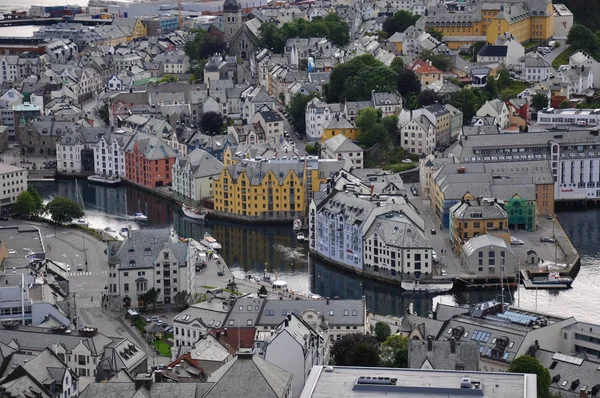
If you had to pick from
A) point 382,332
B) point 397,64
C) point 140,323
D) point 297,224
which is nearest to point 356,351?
point 382,332

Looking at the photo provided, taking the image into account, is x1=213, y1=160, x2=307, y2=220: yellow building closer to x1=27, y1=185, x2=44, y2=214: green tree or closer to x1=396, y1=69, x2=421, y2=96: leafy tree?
x1=27, y1=185, x2=44, y2=214: green tree

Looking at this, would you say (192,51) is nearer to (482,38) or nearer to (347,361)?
(482,38)

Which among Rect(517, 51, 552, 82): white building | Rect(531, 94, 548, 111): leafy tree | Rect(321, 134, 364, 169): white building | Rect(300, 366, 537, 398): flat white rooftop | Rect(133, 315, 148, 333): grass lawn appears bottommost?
Rect(133, 315, 148, 333): grass lawn

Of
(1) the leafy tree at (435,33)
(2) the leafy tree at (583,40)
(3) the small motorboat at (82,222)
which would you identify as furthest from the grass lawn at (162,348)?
(2) the leafy tree at (583,40)

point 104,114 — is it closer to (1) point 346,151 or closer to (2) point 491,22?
(1) point 346,151

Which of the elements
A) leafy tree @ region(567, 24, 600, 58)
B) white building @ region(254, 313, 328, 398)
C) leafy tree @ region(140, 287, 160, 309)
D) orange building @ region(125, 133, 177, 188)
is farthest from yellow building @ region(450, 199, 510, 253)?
leafy tree @ region(567, 24, 600, 58)

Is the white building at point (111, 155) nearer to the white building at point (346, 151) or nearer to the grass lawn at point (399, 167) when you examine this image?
the white building at point (346, 151)
